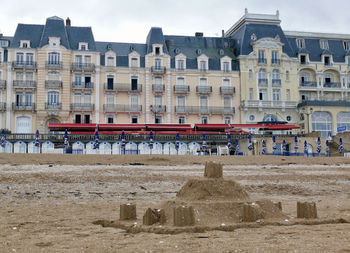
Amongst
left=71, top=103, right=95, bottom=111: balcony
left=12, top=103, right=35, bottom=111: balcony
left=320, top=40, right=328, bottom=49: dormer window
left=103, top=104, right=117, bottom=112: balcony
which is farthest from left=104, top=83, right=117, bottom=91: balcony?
left=320, top=40, right=328, bottom=49: dormer window

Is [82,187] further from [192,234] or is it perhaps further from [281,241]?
[281,241]

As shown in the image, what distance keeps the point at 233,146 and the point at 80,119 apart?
64.4 feet

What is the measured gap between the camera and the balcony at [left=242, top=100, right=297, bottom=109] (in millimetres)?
56250

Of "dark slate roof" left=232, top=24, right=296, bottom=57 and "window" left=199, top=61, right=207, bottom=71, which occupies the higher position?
"dark slate roof" left=232, top=24, right=296, bottom=57

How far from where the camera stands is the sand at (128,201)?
6832 mm

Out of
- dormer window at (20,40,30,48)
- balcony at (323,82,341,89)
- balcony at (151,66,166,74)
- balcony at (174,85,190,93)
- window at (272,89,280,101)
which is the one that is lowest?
window at (272,89,280,101)

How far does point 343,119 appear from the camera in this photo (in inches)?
2255

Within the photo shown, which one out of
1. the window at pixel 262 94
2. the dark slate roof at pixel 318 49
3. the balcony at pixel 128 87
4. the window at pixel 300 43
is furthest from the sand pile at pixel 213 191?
the window at pixel 300 43

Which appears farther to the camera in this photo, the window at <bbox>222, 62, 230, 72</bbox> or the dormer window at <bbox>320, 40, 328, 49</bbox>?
the dormer window at <bbox>320, 40, 328, 49</bbox>

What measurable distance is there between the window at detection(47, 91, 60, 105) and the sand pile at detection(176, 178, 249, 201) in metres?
45.6

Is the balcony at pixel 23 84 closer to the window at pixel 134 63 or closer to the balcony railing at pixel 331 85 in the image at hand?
the window at pixel 134 63

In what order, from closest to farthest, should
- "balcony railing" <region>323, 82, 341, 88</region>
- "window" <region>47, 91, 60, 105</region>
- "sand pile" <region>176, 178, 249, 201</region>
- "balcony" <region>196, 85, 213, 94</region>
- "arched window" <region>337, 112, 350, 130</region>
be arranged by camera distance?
"sand pile" <region>176, 178, 249, 201</region>, "window" <region>47, 91, 60, 105</region>, "balcony" <region>196, 85, 213, 94</region>, "arched window" <region>337, 112, 350, 130</region>, "balcony railing" <region>323, 82, 341, 88</region>

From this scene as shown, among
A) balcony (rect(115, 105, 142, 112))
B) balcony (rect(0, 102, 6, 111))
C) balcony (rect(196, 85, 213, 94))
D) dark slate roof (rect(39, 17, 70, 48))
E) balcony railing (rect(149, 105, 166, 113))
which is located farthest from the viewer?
balcony (rect(196, 85, 213, 94))

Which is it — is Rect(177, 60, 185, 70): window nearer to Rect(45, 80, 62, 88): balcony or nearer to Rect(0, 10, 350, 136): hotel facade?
Rect(0, 10, 350, 136): hotel facade
